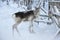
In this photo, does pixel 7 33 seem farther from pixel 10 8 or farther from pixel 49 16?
pixel 49 16

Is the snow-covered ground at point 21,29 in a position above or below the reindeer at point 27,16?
below

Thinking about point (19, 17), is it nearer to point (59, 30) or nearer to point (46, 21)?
point (46, 21)

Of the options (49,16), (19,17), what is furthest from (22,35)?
(49,16)

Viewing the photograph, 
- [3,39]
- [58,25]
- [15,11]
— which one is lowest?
[3,39]

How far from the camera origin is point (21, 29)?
118cm

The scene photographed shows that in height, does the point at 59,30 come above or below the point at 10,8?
below

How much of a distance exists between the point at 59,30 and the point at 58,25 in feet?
0.12

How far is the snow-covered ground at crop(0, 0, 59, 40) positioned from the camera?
1146mm

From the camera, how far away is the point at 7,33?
1.21m

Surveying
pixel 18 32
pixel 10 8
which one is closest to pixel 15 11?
pixel 10 8

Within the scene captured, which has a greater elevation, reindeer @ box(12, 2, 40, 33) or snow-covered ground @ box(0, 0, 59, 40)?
reindeer @ box(12, 2, 40, 33)

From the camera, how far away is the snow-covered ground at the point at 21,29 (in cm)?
115

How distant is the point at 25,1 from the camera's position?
119 cm

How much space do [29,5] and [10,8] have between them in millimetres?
148
